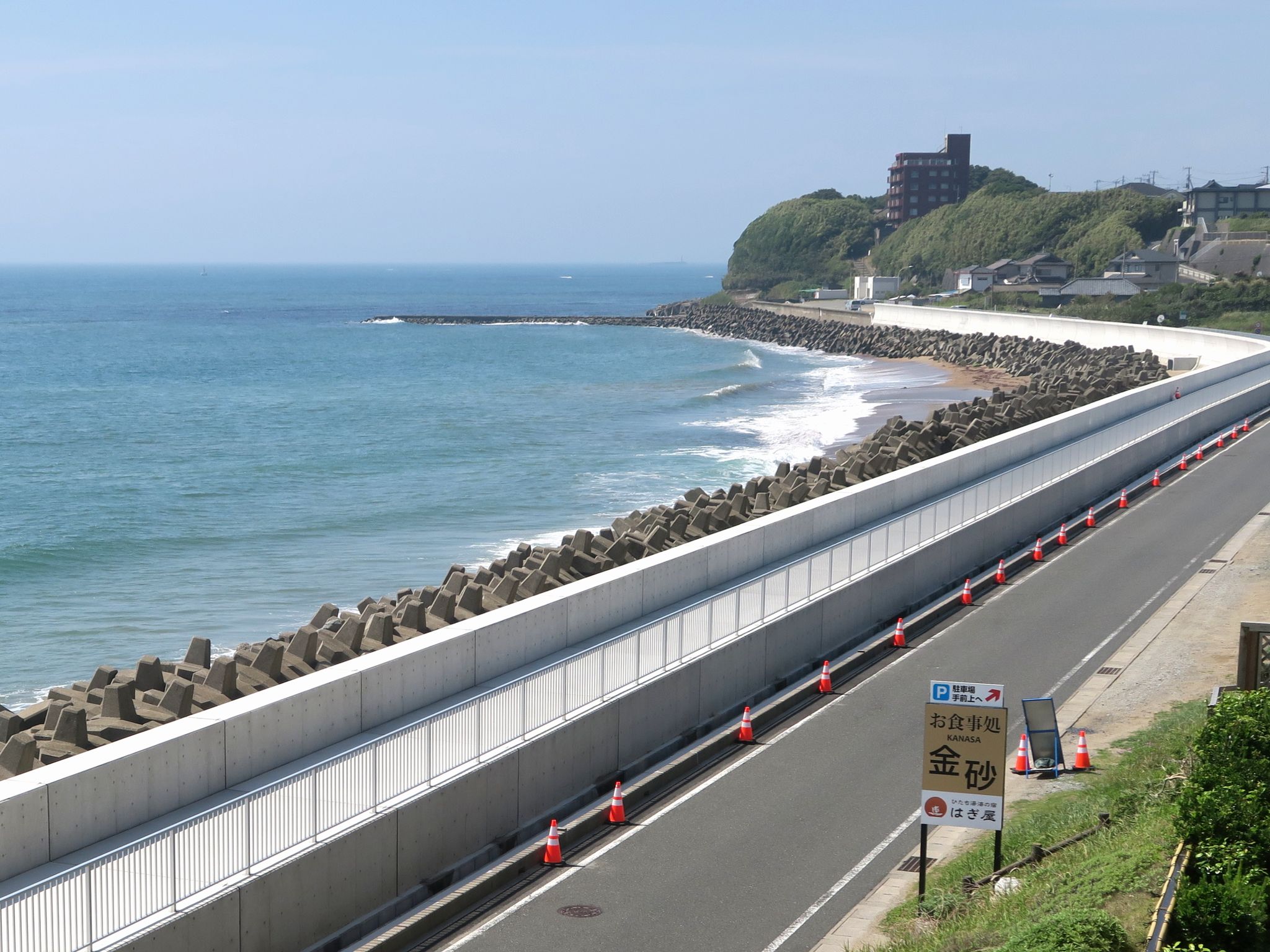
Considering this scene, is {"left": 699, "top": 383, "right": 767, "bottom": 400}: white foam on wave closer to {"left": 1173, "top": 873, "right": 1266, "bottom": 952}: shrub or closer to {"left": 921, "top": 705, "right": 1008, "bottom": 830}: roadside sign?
{"left": 921, "top": 705, "right": 1008, "bottom": 830}: roadside sign

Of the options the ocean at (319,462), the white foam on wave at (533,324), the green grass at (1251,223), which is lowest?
the ocean at (319,462)

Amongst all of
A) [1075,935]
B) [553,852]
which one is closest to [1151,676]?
[553,852]

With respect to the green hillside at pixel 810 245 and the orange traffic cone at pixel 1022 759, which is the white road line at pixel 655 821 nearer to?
the orange traffic cone at pixel 1022 759

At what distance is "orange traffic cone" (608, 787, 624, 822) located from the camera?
12.9 metres

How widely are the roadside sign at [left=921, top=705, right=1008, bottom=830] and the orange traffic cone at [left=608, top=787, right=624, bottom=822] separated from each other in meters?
3.17

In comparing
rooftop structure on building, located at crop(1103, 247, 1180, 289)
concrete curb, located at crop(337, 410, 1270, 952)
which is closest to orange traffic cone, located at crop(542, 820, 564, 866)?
concrete curb, located at crop(337, 410, 1270, 952)

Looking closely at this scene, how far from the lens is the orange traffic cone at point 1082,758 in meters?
14.0

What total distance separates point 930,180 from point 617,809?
598 ft

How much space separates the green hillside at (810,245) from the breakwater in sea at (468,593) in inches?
5439

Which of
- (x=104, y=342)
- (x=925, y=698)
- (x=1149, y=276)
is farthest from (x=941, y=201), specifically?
(x=925, y=698)

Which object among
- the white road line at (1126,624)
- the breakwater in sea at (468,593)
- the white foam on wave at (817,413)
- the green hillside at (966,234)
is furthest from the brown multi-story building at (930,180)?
the white road line at (1126,624)

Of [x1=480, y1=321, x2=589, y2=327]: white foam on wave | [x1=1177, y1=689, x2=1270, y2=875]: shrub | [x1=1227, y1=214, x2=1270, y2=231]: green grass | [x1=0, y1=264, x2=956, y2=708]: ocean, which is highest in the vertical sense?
[x1=1227, y1=214, x2=1270, y2=231]: green grass

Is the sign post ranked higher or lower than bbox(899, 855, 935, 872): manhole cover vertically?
higher

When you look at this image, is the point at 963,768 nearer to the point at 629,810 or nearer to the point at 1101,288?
the point at 629,810
